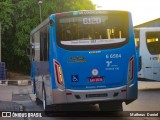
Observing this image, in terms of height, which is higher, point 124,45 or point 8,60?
point 124,45

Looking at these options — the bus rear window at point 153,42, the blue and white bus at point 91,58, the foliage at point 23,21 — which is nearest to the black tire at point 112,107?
the blue and white bus at point 91,58

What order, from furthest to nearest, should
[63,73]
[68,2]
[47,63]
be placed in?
[68,2], [47,63], [63,73]

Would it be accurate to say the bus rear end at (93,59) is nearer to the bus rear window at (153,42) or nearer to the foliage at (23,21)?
the bus rear window at (153,42)

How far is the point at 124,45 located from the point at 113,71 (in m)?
0.75

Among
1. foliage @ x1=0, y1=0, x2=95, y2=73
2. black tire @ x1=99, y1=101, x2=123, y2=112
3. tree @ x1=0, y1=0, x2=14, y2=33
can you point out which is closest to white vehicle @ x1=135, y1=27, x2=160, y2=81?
black tire @ x1=99, y1=101, x2=123, y2=112

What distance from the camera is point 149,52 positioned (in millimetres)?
21391

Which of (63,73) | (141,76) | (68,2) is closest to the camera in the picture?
(63,73)

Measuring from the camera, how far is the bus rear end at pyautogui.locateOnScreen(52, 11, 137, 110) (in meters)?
11.2

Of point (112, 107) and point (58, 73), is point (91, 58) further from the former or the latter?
point (112, 107)

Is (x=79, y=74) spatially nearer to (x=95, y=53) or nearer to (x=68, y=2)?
(x=95, y=53)

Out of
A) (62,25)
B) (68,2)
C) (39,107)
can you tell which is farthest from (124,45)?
(68,2)

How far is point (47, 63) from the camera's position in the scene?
12180 mm

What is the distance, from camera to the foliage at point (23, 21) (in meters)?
43.3

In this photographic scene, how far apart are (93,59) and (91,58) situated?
6cm
